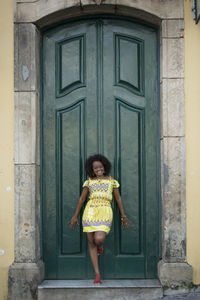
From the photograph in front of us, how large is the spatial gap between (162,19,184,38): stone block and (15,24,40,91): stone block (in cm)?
157

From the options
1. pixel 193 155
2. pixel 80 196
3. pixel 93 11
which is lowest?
pixel 80 196

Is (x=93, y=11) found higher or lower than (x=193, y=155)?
higher

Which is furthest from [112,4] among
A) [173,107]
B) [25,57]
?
[173,107]

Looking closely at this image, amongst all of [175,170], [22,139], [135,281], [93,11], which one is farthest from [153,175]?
[93,11]

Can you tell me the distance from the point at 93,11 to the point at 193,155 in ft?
7.00

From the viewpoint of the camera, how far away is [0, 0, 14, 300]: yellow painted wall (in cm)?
555

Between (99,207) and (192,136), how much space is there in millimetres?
1372

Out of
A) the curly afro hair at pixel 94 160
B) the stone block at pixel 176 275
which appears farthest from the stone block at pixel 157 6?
the stone block at pixel 176 275

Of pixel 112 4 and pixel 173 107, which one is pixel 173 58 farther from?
pixel 112 4

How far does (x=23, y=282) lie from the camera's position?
17.9 ft

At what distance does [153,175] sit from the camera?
5.79m

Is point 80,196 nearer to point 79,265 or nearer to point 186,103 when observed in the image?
point 79,265

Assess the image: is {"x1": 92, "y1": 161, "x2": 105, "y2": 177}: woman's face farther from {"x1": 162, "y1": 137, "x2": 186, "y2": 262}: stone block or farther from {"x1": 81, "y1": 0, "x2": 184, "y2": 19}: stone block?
{"x1": 81, "y1": 0, "x2": 184, "y2": 19}: stone block

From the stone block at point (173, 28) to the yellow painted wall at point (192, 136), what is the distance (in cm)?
6
